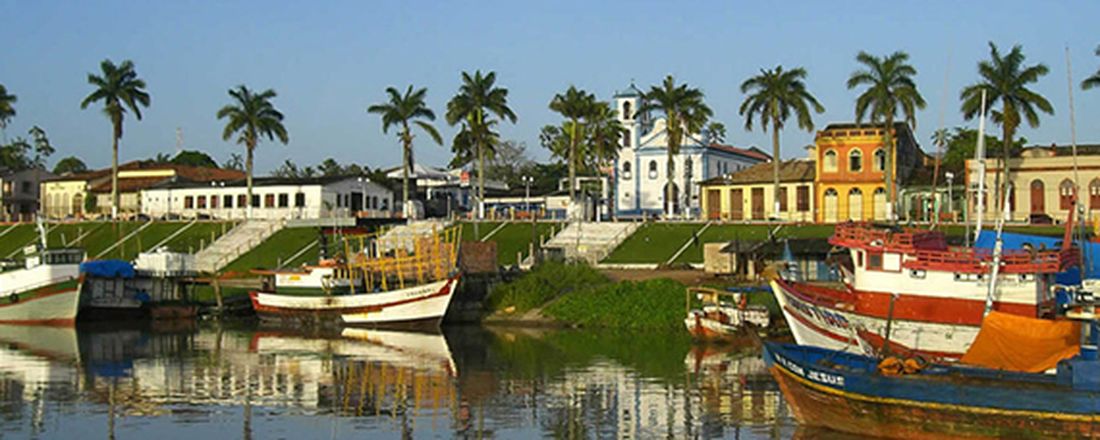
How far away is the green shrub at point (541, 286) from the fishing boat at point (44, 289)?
71.6ft

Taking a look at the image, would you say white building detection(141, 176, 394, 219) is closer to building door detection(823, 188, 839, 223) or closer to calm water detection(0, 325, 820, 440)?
building door detection(823, 188, 839, 223)

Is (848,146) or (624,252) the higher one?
(848,146)

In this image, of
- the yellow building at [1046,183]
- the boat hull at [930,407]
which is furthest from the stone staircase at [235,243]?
→ the boat hull at [930,407]

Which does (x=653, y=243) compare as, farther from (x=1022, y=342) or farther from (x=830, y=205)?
(x=1022, y=342)

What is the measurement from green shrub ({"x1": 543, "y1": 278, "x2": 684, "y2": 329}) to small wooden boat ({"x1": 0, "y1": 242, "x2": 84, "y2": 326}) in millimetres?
24836

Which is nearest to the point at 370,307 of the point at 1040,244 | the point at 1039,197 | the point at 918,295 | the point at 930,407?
the point at 918,295

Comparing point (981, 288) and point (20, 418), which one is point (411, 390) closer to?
point (20, 418)

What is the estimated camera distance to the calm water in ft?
101

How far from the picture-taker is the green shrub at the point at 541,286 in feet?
198

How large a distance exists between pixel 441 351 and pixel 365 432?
60.2 ft

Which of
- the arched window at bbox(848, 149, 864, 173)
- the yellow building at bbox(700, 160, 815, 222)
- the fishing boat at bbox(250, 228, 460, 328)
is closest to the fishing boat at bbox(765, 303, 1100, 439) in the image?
the fishing boat at bbox(250, 228, 460, 328)

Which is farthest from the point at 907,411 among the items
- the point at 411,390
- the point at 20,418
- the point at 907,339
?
the point at 20,418

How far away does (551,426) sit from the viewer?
31.1m

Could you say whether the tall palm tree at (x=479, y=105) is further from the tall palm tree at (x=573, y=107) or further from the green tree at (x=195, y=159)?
the green tree at (x=195, y=159)
